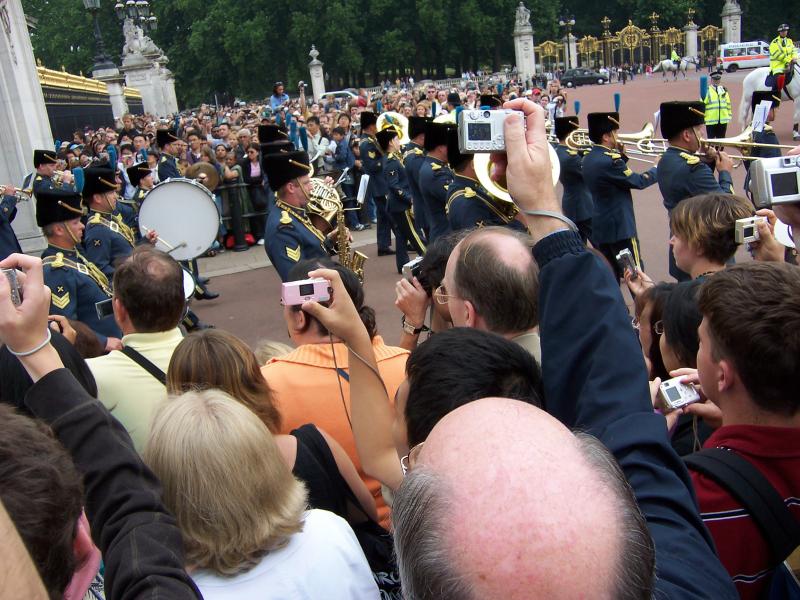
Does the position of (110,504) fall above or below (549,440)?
below

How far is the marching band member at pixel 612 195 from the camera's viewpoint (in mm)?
7176

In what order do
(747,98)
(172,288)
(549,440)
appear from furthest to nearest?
(747,98) → (172,288) → (549,440)

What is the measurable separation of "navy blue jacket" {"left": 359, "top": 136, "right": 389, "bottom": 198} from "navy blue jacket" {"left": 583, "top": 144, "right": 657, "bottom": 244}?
3875mm

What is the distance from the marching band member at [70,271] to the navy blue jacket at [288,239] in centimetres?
125

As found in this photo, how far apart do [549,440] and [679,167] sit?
19.4 feet

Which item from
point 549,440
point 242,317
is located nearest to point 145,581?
point 549,440

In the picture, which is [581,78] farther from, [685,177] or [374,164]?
[685,177]

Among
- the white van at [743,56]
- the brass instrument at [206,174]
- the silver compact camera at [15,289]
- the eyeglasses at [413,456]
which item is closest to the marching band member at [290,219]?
the silver compact camera at [15,289]

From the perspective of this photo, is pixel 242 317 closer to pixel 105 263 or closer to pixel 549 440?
pixel 105 263

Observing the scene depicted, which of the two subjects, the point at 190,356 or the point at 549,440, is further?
the point at 190,356

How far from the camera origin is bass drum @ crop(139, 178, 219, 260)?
7258 mm

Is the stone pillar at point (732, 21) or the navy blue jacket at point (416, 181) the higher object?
the stone pillar at point (732, 21)

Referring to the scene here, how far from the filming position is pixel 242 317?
8586mm

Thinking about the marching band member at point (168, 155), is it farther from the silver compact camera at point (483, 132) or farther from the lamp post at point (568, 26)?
the lamp post at point (568, 26)
